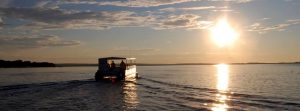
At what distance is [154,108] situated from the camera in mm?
23484

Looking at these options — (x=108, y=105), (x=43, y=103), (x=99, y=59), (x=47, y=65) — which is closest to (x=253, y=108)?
(x=108, y=105)

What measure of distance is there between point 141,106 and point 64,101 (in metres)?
5.21

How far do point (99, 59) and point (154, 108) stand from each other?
27.4 metres

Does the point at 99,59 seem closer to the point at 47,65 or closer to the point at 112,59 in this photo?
the point at 112,59

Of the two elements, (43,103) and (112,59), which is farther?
(112,59)

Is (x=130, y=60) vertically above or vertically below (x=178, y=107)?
above

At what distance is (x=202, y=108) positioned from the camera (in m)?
23.2

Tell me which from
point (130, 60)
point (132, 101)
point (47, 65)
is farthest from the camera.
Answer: point (47, 65)

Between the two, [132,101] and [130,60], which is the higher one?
[130,60]

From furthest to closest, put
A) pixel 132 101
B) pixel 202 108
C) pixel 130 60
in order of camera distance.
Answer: pixel 130 60
pixel 132 101
pixel 202 108

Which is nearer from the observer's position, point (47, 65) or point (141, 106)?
point (141, 106)

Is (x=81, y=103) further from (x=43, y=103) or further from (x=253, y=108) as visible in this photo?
(x=253, y=108)

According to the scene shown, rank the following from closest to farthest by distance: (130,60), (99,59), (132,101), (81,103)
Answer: (81,103) → (132,101) → (99,59) → (130,60)

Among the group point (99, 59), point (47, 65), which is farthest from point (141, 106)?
point (47, 65)
